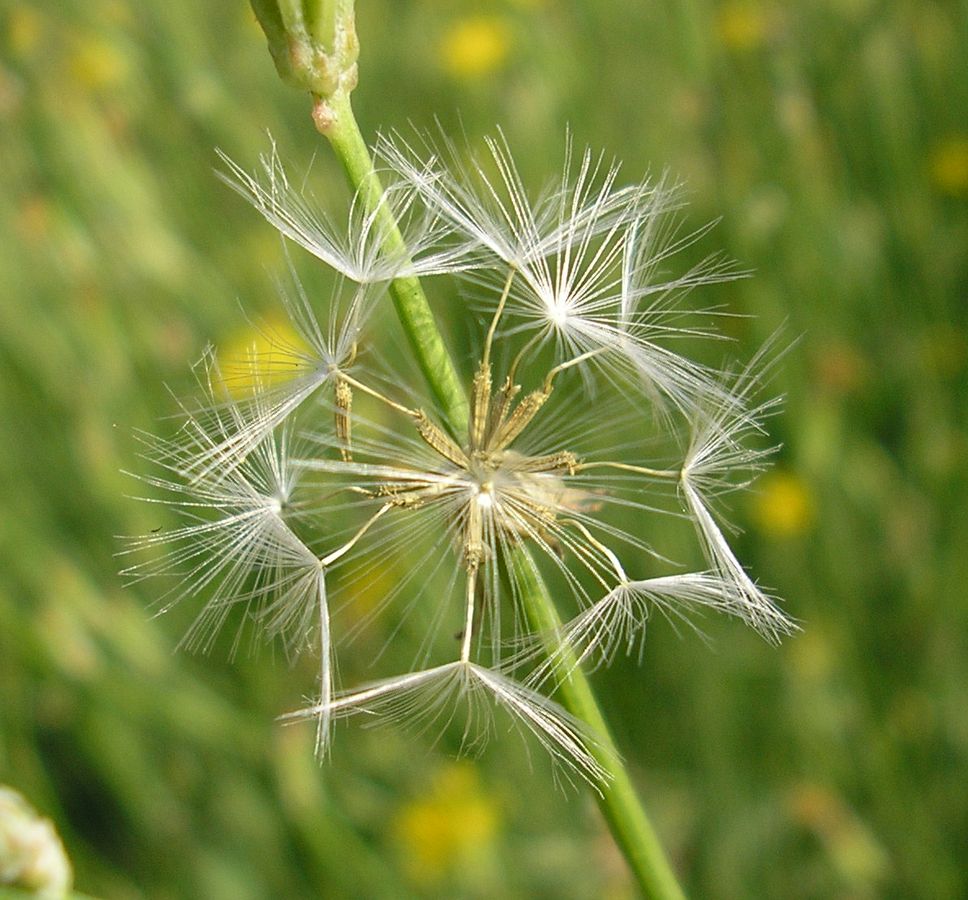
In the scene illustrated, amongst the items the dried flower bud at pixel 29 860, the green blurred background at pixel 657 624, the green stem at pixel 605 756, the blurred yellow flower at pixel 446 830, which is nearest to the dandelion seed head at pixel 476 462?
the green stem at pixel 605 756

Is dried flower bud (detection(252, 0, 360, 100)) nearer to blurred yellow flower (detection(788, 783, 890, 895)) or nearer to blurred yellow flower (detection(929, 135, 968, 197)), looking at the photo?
blurred yellow flower (detection(788, 783, 890, 895))

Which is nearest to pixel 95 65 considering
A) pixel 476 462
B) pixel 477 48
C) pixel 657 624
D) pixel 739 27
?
pixel 477 48

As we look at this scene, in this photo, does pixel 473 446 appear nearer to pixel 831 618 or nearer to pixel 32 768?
pixel 831 618

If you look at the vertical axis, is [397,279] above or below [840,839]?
above

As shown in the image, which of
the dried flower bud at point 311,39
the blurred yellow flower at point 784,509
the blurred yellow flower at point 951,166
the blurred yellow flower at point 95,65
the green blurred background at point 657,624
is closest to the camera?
Answer: the dried flower bud at point 311,39

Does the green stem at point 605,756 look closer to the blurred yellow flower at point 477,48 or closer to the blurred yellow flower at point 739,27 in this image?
the blurred yellow flower at point 739,27

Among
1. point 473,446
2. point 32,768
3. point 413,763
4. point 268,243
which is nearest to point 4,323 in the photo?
point 268,243

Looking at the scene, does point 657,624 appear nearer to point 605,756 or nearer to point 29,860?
point 605,756
